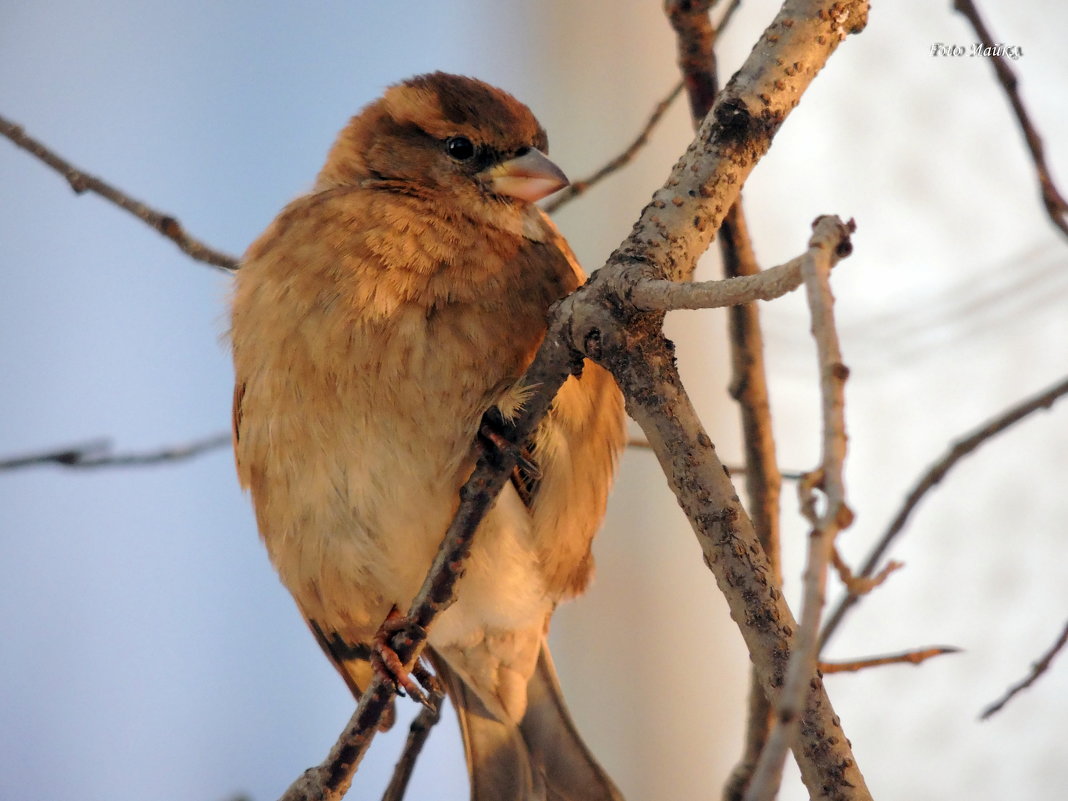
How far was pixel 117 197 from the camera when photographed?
79.7 inches

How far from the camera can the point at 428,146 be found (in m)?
2.25

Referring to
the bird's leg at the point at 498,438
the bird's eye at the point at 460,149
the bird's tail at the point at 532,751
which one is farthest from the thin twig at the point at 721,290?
the bird's tail at the point at 532,751

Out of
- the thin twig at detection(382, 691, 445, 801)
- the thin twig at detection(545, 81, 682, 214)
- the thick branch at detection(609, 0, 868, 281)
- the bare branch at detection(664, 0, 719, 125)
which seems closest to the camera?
the thick branch at detection(609, 0, 868, 281)

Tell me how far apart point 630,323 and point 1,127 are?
1.22 meters

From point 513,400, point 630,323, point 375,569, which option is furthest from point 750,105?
point 375,569

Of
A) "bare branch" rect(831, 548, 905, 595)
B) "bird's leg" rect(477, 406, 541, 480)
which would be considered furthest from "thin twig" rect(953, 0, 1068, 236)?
"bare branch" rect(831, 548, 905, 595)

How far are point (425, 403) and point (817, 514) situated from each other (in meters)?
1.00

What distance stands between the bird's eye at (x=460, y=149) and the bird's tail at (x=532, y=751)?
97 cm

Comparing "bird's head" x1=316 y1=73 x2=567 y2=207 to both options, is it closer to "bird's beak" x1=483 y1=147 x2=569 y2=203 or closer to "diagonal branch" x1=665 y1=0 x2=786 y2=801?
"bird's beak" x1=483 y1=147 x2=569 y2=203

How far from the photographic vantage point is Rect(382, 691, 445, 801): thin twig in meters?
1.76

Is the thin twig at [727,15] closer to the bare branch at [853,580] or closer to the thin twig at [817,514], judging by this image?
the thin twig at [817,514]

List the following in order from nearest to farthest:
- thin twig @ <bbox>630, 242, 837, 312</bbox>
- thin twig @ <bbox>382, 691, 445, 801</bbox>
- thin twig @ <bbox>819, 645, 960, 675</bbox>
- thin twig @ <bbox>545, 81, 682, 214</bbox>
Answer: thin twig @ <bbox>630, 242, 837, 312</bbox> < thin twig @ <bbox>819, 645, 960, 675</bbox> < thin twig @ <bbox>382, 691, 445, 801</bbox> < thin twig @ <bbox>545, 81, 682, 214</bbox>

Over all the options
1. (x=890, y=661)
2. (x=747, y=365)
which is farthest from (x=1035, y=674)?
(x=747, y=365)

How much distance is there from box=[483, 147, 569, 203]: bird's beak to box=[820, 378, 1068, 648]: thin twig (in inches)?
32.3
